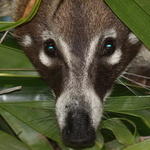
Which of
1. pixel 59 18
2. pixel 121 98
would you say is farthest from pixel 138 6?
pixel 121 98

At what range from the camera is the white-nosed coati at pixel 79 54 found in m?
2.85

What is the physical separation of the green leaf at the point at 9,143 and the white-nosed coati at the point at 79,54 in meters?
0.28

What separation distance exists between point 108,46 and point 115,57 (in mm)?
120

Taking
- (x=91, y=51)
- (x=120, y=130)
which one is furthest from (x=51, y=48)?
(x=120, y=130)

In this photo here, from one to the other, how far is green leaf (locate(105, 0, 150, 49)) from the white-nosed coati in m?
0.17

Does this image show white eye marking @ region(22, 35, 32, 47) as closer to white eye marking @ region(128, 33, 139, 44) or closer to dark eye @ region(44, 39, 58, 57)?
dark eye @ region(44, 39, 58, 57)

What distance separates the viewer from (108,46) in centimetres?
296

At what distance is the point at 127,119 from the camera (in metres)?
3.15

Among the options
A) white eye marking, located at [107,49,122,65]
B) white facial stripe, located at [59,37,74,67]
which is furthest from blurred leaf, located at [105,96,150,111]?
white facial stripe, located at [59,37,74,67]

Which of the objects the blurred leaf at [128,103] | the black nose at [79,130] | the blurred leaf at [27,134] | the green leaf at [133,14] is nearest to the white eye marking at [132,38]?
the green leaf at [133,14]

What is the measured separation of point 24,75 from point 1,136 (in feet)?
1.65

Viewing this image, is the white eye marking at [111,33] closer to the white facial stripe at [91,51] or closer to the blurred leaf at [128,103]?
the white facial stripe at [91,51]

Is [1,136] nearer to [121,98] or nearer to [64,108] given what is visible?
[64,108]

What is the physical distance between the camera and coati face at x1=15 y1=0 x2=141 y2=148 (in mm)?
2852
